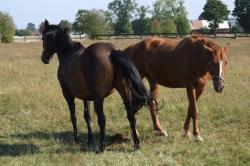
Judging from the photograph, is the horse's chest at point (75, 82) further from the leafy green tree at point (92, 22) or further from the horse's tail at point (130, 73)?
the leafy green tree at point (92, 22)

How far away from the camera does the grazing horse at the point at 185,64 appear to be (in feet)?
23.5

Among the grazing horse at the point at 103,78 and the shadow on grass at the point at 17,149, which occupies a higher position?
the grazing horse at the point at 103,78

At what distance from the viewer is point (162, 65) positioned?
27.3ft

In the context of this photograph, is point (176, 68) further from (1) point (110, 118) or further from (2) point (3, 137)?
(2) point (3, 137)

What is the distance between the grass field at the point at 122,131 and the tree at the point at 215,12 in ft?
254

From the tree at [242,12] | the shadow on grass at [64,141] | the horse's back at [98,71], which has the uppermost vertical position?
the tree at [242,12]

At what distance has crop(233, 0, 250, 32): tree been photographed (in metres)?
81.9

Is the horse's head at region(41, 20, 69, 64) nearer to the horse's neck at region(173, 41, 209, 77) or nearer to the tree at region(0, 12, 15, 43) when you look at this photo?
the horse's neck at region(173, 41, 209, 77)

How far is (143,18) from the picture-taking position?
106062 millimetres

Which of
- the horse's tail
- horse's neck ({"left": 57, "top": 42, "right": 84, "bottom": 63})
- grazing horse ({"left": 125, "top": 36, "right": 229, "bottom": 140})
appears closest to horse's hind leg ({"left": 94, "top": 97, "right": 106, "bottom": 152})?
the horse's tail

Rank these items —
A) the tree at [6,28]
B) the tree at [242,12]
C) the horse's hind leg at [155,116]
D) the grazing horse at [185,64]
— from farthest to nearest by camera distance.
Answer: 1. the tree at [242,12]
2. the tree at [6,28]
3. the horse's hind leg at [155,116]
4. the grazing horse at [185,64]

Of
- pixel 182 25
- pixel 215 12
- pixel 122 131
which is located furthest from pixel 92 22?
pixel 122 131

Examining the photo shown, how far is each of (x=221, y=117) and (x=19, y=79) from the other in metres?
8.30

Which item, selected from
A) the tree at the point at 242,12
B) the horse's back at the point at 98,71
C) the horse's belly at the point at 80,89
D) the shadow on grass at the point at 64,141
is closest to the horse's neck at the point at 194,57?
the horse's back at the point at 98,71
